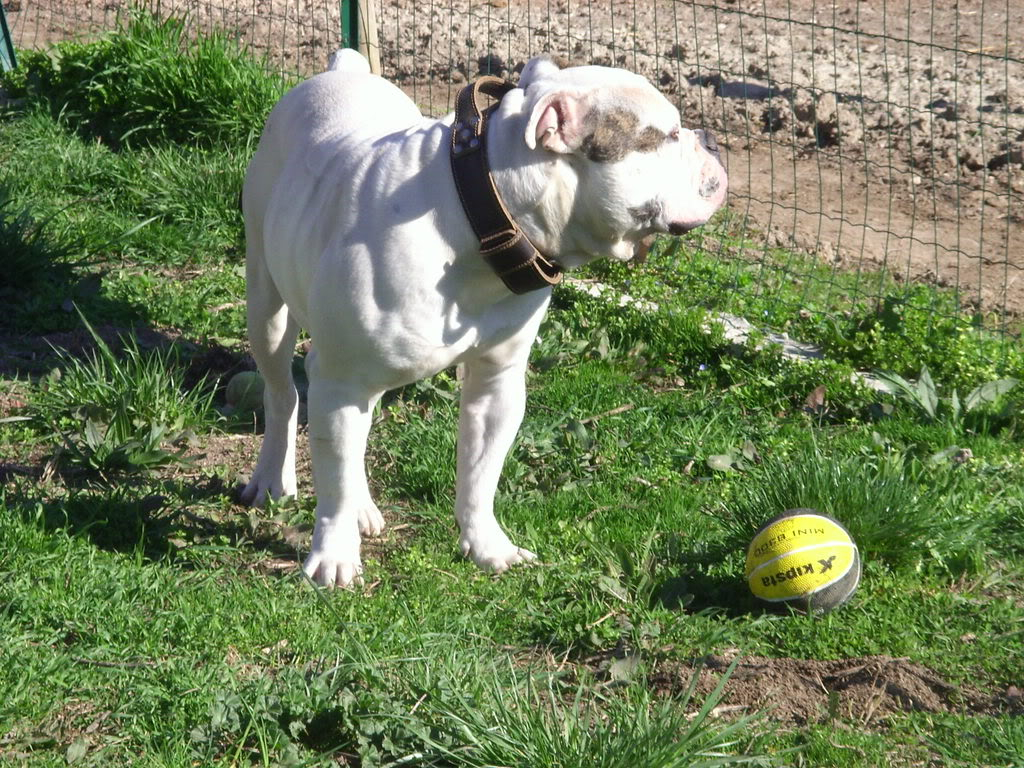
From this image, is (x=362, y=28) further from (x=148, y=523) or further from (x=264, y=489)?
(x=148, y=523)

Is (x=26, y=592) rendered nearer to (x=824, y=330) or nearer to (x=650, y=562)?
(x=650, y=562)

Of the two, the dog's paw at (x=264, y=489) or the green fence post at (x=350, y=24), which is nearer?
the dog's paw at (x=264, y=489)

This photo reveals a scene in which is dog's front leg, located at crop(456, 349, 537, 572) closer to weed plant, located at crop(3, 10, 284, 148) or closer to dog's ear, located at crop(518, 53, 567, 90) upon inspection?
dog's ear, located at crop(518, 53, 567, 90)

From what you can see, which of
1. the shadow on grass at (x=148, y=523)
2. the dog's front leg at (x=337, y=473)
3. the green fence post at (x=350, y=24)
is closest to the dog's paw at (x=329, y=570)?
the dog's front leg at (x=337, y=473)

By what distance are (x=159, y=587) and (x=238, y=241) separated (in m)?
3.35

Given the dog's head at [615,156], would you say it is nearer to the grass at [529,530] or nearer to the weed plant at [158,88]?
the grass at [529,530]

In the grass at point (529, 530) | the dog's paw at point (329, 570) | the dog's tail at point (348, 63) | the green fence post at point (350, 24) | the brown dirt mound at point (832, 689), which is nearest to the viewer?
the grass at point (529, 530)

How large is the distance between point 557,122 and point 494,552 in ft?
5.17

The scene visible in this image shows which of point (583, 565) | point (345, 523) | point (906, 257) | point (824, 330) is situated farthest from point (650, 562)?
point (906, 257)

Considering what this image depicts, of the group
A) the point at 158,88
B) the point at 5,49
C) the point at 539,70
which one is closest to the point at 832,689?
the point at 539,70

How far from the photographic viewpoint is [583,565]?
4055 mm

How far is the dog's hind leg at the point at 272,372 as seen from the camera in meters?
4.36

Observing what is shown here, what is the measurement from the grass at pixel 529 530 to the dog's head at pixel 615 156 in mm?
1162

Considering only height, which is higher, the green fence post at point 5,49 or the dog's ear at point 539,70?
the dog's ear at point 539,70
